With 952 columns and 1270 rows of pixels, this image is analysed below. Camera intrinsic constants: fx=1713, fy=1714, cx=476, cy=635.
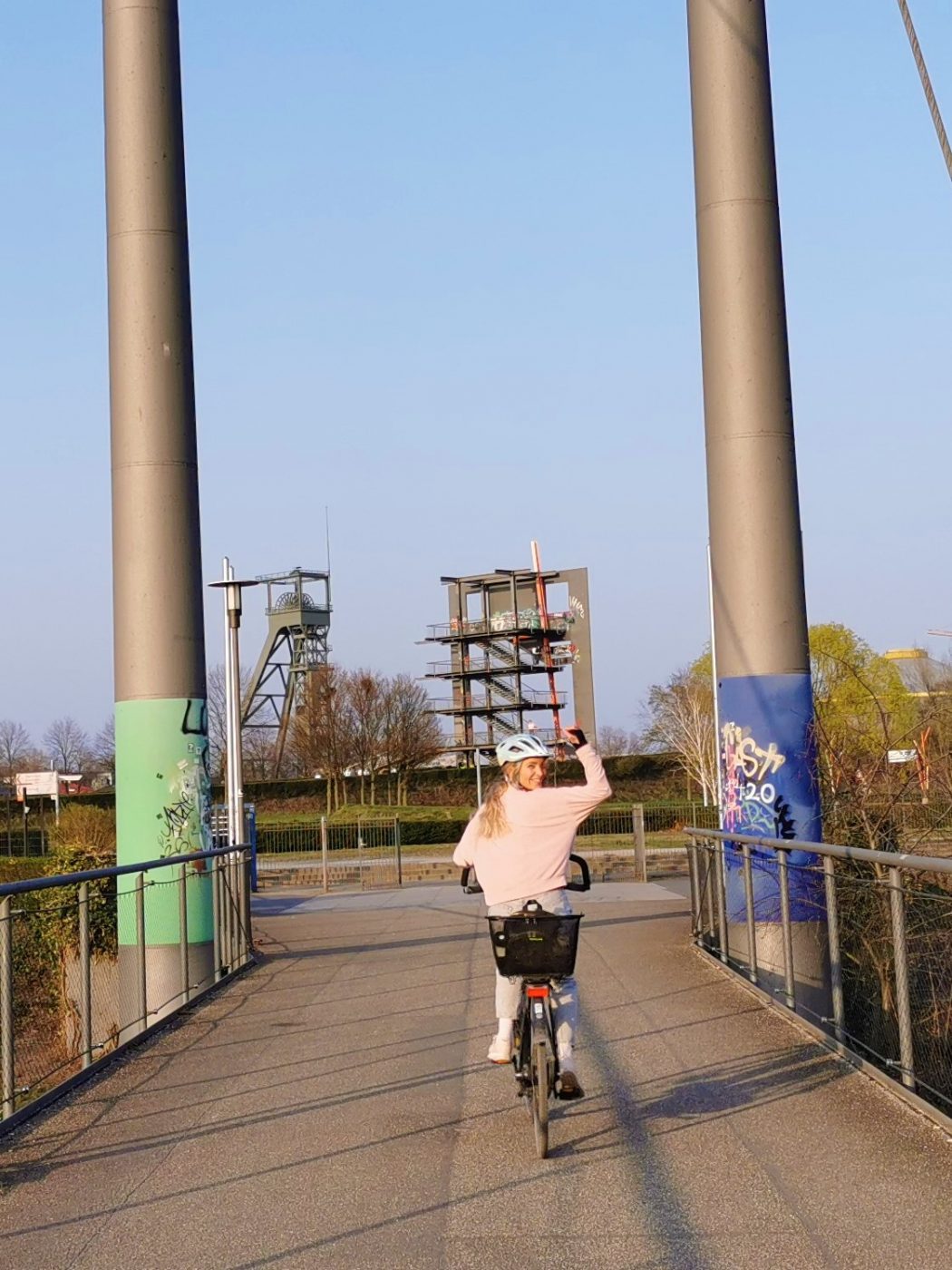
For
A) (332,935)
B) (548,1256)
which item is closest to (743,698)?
(332,935)

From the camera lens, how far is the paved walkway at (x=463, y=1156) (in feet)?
19.2

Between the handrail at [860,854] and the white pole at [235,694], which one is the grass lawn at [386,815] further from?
the handrail at [860,854]

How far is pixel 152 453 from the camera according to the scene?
603 inches

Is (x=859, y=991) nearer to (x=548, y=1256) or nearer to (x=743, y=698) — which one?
(x=548, y=1256)

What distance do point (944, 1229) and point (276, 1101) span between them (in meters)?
3.92

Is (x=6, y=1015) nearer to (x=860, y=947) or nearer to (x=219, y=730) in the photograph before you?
(x=860, y=947)

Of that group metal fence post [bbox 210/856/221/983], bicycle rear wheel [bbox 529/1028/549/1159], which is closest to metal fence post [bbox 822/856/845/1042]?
bicycle rear wheel [bbox 529/1028/549/1159]

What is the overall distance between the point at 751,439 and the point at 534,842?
25.8 feet

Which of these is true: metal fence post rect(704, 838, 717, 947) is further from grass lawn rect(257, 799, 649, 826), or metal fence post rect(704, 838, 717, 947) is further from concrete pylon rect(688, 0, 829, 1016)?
grass lawn rect(257, 799, 649, 826)

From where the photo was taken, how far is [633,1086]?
8.81 m

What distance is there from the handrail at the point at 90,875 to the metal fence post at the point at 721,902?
436 centimetres

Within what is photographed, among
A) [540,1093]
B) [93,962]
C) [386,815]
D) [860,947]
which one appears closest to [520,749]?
[540,1093]

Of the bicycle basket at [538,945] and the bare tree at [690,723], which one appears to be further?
the bare tree at [690,723]

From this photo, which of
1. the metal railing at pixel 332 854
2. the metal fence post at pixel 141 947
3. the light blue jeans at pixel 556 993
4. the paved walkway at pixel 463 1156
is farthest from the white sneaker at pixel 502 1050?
the metal railing at pixel 332 854
